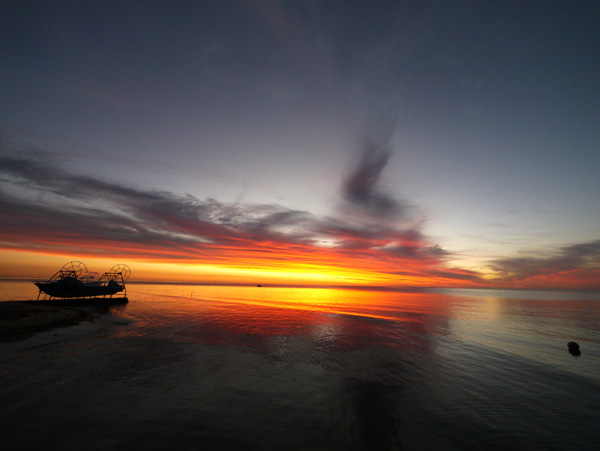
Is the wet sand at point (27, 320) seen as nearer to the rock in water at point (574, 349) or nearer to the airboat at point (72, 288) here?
the airboat at point (72, 288)

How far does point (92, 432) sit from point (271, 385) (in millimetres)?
10010

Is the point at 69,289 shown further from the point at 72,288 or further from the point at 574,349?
the point at 574,349

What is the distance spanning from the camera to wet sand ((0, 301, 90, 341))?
2773 cm

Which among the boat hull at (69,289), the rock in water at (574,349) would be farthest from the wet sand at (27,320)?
the rock in water at (574,349)

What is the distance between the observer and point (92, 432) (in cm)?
1124

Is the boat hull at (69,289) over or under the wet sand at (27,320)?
over

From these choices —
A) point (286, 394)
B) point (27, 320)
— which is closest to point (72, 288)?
point (27, 320)

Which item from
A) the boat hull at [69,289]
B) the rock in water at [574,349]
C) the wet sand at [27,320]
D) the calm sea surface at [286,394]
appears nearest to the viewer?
the calm sea surface at [286,394]

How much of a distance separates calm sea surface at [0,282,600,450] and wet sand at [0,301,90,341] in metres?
2.92

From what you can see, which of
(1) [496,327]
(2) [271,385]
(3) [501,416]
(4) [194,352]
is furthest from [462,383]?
(1) [496,327]

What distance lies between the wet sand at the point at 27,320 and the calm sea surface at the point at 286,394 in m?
2.92

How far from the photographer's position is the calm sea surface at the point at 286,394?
11.5 m

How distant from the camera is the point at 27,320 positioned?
3203cm

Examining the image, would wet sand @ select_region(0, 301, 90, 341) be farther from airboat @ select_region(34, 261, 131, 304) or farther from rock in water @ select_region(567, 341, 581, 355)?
rock in water @ select_region(567, 341, 581, 355)
